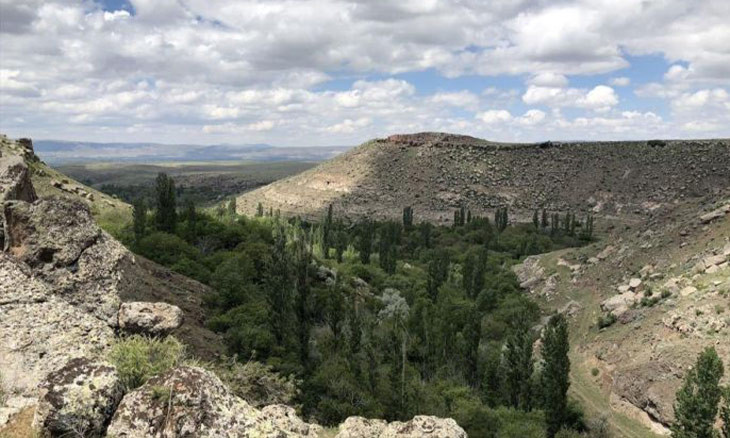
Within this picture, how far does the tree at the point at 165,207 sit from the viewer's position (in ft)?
162

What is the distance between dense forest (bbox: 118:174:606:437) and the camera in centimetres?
3081

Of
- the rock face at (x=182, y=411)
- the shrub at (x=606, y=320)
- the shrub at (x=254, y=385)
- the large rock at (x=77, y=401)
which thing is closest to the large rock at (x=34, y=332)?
the large rock at (x=77, y=401)

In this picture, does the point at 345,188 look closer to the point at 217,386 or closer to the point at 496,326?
the point at 496,326

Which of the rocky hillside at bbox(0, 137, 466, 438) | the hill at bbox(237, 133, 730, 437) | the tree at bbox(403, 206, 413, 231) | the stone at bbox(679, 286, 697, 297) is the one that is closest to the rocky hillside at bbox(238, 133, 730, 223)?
the hill at bbox(237, 133, 730, 437)

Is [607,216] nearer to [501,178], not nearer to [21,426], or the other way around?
[501,178]

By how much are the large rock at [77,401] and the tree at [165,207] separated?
138ft

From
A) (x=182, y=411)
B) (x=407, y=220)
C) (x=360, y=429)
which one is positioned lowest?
(x=407, y=220)

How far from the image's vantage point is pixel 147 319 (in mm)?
13992

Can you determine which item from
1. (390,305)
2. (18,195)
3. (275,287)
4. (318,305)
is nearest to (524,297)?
(390,305)

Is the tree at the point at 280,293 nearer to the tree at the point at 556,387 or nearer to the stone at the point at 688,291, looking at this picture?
the tree at the point at 556,387

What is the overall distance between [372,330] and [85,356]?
34310 mm

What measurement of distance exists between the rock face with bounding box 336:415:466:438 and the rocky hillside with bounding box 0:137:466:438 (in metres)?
0.03

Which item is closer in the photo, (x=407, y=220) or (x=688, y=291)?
(x=688, y=291)

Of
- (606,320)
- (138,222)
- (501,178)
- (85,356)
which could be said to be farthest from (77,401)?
(501,178)
